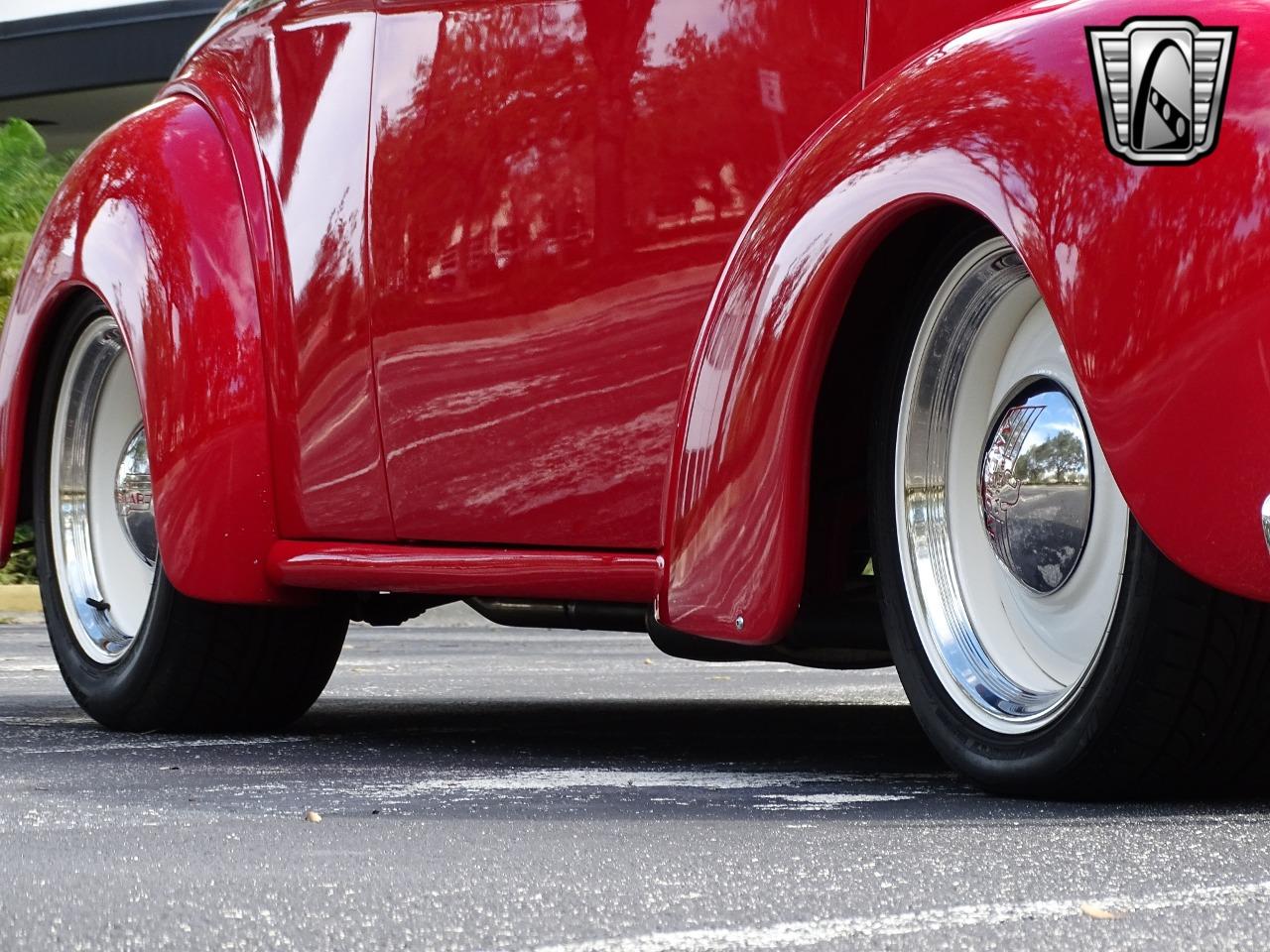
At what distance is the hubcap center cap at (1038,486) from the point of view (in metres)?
2.75

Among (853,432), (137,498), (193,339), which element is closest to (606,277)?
(853,432)

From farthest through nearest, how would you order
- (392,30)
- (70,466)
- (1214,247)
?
(70,466) → (392,30) → (1214,247)

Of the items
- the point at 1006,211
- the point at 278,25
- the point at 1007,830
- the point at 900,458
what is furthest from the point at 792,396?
the point at 278,25

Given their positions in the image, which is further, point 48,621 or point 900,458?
point 48,621

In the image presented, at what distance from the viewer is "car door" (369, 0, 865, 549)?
10.5ft

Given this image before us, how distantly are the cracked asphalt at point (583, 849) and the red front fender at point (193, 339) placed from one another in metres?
0.40

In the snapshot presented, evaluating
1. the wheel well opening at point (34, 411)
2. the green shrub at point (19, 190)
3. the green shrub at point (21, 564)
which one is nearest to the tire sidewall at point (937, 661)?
the wheel well opening at point (34, 411)

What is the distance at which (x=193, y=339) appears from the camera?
4016 mm

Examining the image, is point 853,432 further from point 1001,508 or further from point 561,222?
point 561,222

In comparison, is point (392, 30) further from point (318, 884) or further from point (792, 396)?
point (318, 884)

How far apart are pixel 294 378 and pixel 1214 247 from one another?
2.03 m

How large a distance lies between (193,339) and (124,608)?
2.61 feet

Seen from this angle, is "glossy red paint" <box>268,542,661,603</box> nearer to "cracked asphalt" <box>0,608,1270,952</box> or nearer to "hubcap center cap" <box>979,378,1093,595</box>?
"cracked asphalt" <box>0,608,1270,952</box>

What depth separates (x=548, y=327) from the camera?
344cm
